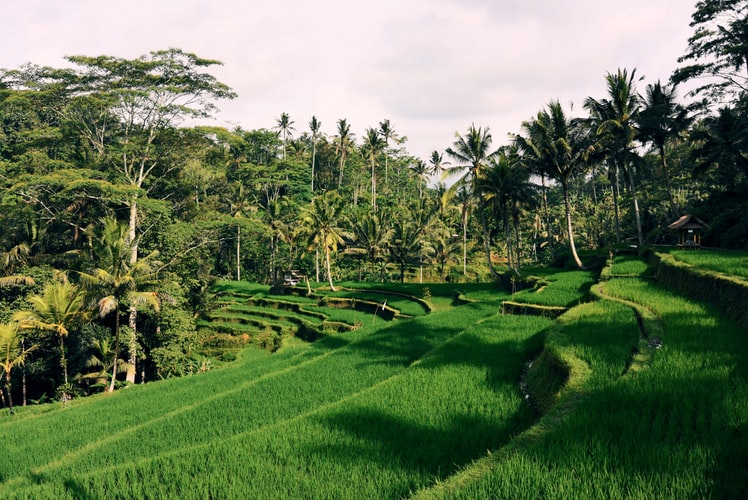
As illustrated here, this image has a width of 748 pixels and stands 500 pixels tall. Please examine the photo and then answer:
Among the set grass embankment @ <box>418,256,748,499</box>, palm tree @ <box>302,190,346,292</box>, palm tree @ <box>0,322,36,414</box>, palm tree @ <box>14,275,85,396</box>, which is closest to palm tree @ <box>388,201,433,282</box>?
palm tree @ <box>302,190,346,292</box>

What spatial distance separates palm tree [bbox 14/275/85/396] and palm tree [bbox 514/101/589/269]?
959 inches

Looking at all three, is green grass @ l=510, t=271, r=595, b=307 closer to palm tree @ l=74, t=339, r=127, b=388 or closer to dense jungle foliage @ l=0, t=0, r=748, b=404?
dense jungle foliage @ l=0, t=0, r=748, b=404

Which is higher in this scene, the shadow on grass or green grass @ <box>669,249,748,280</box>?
green grass @ <box>669,249,748,280</box>

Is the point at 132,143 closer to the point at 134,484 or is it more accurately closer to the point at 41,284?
the point at 41,284

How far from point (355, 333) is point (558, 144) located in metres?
15.5

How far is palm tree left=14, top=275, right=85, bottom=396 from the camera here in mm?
17453

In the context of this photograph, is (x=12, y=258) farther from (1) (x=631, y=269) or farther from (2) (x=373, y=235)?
(1) (x=631, y=269)

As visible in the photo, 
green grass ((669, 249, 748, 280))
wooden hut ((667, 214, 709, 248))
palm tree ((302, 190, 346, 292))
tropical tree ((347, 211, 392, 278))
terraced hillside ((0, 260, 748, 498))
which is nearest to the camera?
terraced hillside ((0, 260, 748, 498))

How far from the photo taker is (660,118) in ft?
80.6

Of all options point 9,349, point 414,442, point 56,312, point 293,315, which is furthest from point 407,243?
point 414,442

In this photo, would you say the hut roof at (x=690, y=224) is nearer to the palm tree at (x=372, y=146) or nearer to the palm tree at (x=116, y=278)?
the palm tree at (x=116, y=278)

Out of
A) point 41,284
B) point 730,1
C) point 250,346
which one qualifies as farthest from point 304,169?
point 730,1

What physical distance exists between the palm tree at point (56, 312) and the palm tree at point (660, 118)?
30.9m

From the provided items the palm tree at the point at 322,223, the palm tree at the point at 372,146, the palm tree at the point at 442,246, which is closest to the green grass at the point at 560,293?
the palm tree at the point at 322,223
